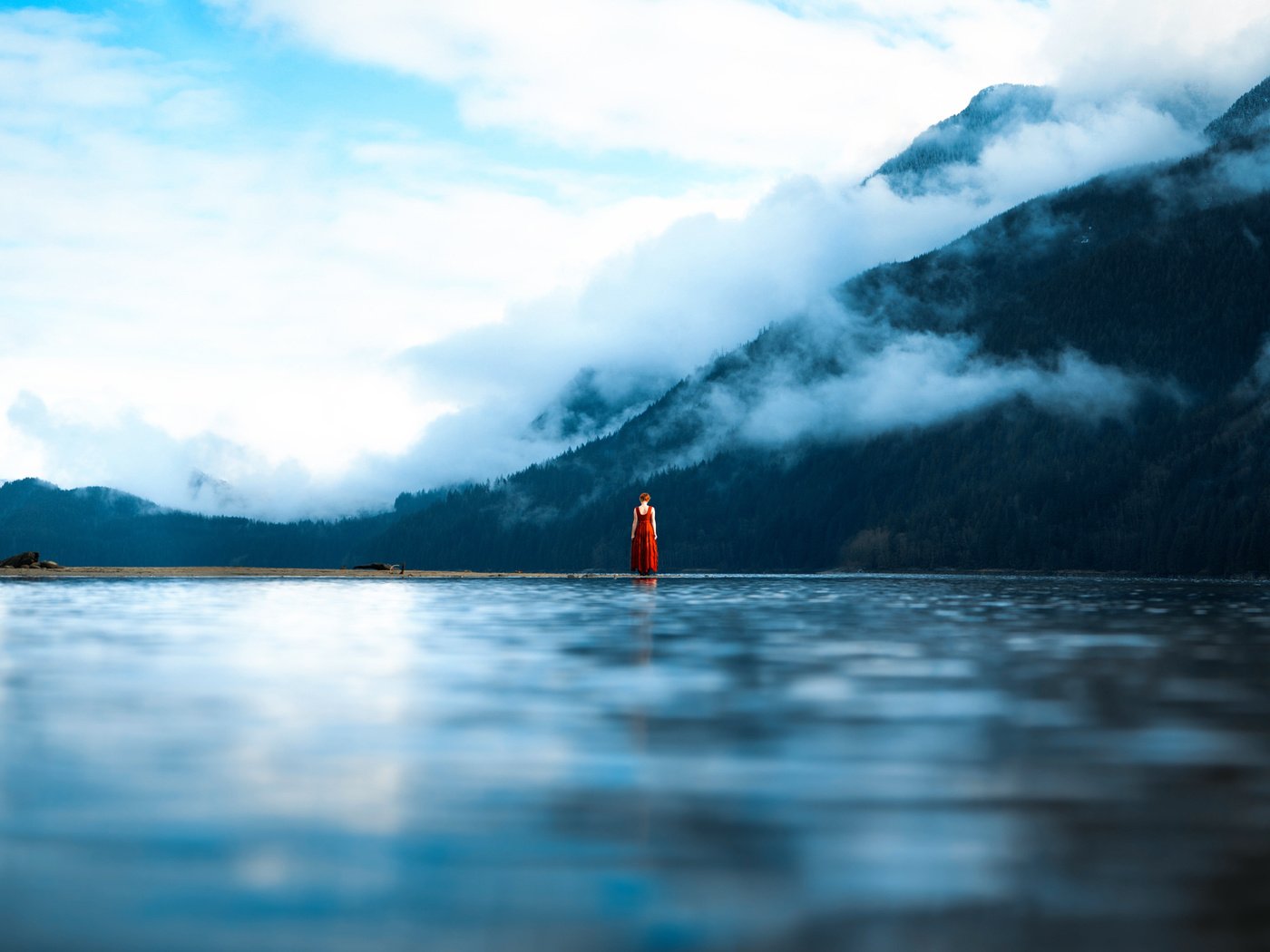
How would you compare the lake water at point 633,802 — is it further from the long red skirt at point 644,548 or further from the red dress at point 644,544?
the long red skirt at point 644,548

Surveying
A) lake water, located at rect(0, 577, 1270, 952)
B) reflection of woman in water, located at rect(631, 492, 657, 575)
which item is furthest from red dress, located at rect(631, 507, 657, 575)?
lake water, located at rect(0, 577, 1270, 952)

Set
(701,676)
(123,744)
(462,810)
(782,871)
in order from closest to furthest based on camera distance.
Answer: (782,871) → (462,810) → (123,744) → (701,676)

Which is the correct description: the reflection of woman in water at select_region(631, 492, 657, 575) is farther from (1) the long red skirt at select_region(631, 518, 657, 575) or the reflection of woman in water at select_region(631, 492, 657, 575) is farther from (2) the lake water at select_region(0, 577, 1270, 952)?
(2) the lake water at select_region(0, 577, 1270, 952)

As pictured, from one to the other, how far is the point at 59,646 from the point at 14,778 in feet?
31.2

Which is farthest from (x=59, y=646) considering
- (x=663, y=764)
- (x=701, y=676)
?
(x=663, y=764)

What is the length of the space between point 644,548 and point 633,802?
44.2 m

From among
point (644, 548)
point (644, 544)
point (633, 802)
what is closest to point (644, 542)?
point (644, 544)

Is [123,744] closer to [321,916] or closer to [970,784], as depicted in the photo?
[321,916]

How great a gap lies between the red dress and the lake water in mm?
35278

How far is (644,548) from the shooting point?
5084 cm

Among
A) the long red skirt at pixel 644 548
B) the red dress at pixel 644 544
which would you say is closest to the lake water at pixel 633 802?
the red dress at pixel 644 544

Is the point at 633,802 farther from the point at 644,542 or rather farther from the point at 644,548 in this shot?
A: the point at 644,542

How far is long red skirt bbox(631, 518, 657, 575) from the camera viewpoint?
50.7 meters

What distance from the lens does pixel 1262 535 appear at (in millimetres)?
175625
